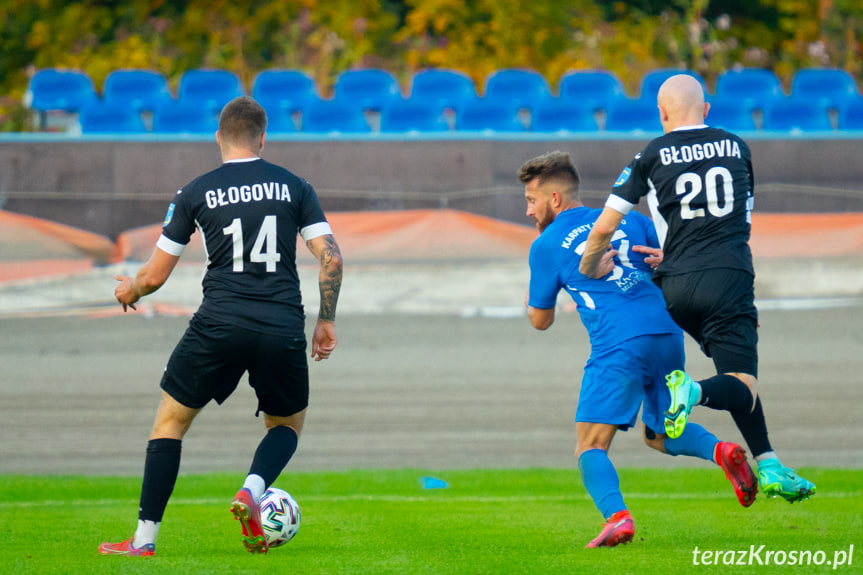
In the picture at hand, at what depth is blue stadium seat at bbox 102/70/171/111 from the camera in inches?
Result: 667

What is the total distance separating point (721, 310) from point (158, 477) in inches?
104

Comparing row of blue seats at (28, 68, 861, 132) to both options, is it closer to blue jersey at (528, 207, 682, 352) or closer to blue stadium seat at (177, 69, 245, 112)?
blue stadium seat at (177, 69, 245, 112)

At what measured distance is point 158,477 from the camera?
516 centimetres

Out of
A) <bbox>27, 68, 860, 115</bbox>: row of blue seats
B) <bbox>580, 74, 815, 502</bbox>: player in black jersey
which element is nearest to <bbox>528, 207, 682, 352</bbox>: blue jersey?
<bbox>580, 74, 815, 502</bbox>: player in black jersey

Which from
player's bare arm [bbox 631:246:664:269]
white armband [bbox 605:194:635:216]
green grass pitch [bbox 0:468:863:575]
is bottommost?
green grass pitch [bbox 0:468:863:575]

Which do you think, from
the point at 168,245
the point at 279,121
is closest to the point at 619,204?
the point at 168,245

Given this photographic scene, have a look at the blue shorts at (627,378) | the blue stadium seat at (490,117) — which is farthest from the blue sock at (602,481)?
the blue stadium seat at (490,117)

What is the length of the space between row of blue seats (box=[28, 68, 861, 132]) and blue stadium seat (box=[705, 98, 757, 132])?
1 centimetres

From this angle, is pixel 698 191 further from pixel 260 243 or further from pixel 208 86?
pixel 208 86

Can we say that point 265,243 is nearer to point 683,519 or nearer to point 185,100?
point 683,519

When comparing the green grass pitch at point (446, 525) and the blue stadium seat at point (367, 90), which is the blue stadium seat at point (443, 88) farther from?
the green grass pitch at point (446, 525)

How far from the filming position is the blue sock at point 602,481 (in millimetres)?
5230

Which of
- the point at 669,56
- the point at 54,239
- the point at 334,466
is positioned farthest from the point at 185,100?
the point at 669,56

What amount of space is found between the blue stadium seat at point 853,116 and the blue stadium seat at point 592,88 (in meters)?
3.19
